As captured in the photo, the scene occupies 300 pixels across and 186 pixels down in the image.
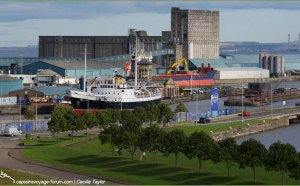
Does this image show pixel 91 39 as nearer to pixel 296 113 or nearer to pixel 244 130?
pixel 296 113

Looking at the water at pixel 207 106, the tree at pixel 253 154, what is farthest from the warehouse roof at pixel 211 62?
the tree at pixel 253 154

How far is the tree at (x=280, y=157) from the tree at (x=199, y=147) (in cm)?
197

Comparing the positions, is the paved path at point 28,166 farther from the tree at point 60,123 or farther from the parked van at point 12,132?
the parked van at point 12,132

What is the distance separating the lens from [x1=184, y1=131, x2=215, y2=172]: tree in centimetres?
2184

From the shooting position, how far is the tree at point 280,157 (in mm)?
19797

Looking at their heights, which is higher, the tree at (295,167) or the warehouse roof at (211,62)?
the warehouse roof at (211,62)

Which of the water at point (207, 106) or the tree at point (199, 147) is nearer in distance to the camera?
the tree at point (199, 147)

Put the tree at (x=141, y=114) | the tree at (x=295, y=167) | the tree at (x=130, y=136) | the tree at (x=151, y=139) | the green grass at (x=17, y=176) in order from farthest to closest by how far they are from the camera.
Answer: the tree at (x=141, y=114) < the tree at (x=130, y=136) < the tree at (x=151, y=139) < the tree at (x=295, y=167) < the green grass at (x=17, y=176)

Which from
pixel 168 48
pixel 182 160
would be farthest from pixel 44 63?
pixel 182 160

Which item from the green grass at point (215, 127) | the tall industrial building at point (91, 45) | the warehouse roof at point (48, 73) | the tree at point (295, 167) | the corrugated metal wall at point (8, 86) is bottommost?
the tree at point (295, 167)

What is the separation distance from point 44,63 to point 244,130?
3666cm

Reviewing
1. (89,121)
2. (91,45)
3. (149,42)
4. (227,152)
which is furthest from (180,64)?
(227,152)

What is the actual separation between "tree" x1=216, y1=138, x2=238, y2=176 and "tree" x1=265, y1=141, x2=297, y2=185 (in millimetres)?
1218

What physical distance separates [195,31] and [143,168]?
7655 centimetres
